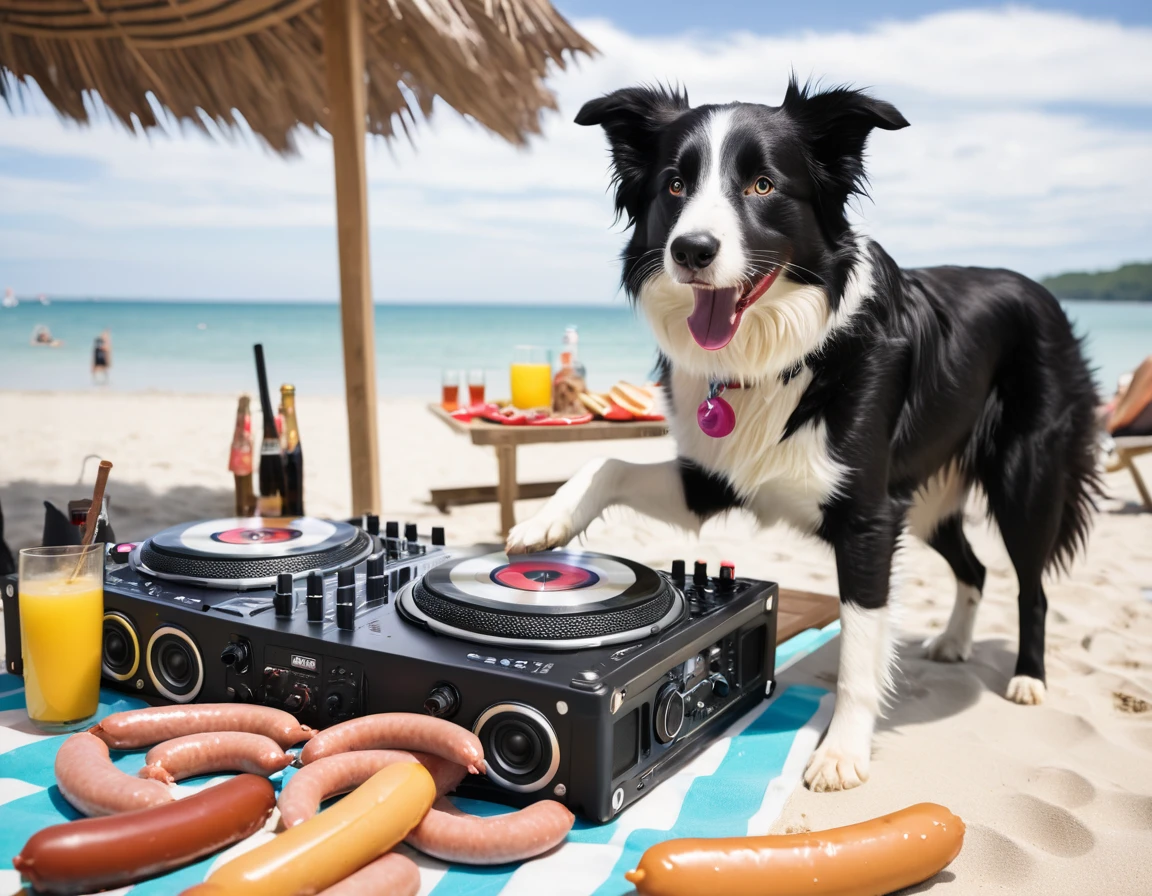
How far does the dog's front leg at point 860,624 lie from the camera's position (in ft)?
6.06

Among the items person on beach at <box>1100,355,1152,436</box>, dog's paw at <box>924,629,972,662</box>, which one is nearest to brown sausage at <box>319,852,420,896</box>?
dog's paw at <box>924,629,972,662</box>

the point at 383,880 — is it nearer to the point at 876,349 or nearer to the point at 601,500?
the point at 601,500

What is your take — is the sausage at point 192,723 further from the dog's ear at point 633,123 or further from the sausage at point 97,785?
the dog's ear at point 633,123

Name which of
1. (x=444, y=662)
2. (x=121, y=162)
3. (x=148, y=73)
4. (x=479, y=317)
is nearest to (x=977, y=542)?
(x=444, y=662)

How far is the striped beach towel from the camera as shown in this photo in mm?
1331

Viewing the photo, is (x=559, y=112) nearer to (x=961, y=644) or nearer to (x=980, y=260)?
(x=961, y=644)

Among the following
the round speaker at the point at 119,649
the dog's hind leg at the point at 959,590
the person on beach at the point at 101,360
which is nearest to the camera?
the round speaker at the point at 119,649

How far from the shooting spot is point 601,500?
78.9 inches

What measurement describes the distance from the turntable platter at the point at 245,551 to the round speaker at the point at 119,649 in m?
0.12

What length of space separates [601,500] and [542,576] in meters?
0.35

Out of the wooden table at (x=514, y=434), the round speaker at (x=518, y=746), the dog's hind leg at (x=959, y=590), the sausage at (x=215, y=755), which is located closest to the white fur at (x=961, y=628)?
the dog's hind leg at (x=959, y=590)

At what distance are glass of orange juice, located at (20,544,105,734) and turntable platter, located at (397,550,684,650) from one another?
62cm

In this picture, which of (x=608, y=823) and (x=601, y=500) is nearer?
(x=608, y=823)

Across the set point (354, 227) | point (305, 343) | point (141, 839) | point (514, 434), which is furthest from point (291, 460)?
point (305, 343)
